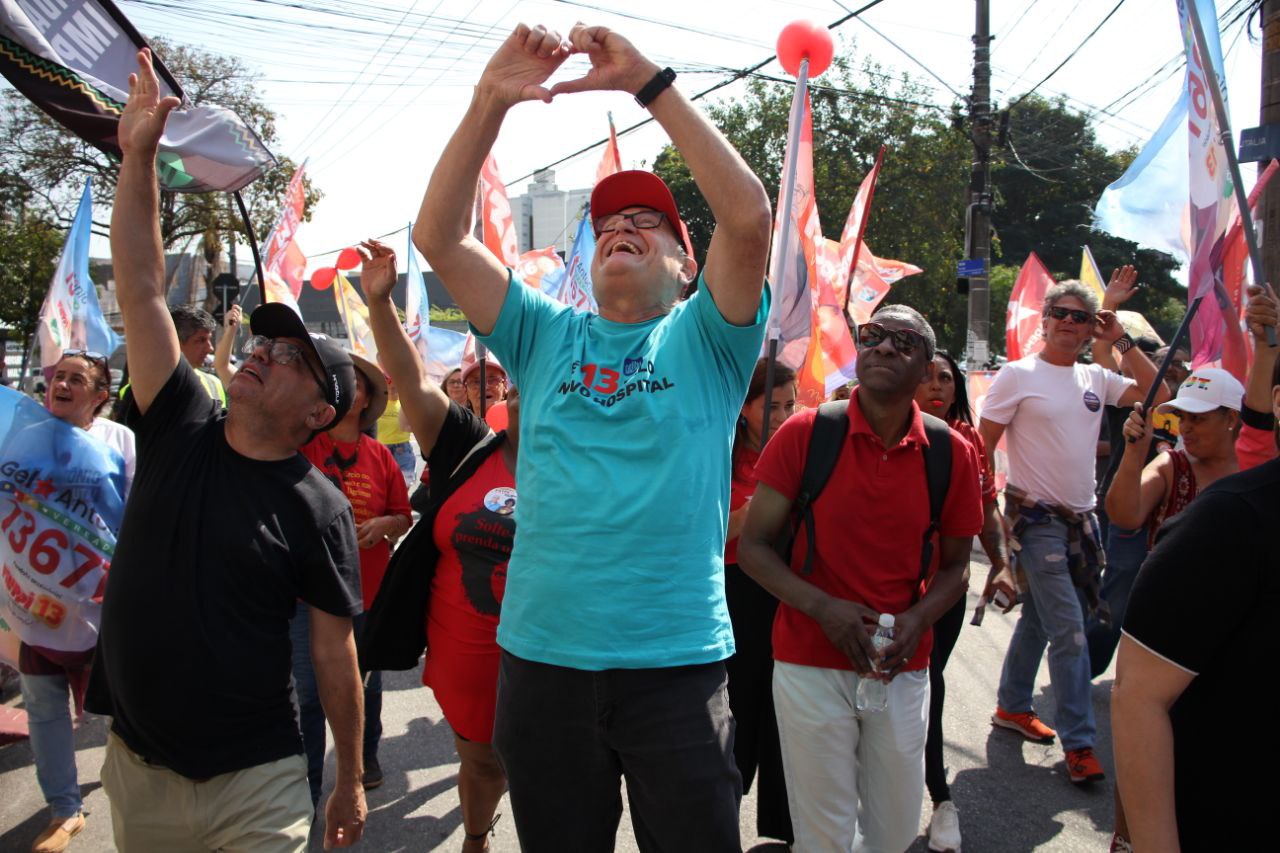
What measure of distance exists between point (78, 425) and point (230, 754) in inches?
82.3

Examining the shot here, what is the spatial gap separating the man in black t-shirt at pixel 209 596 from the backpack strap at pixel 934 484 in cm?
163

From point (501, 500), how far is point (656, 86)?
1.47m

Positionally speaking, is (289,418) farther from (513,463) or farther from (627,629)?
(627,629)

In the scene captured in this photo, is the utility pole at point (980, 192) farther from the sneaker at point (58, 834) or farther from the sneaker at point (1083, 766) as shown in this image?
the sneaker at point (58, 834)

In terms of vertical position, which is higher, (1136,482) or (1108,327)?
(1108,327)

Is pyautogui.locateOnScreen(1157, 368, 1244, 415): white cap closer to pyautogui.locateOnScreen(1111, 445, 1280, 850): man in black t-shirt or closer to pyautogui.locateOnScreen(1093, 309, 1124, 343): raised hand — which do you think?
pyautogui.locateOnScreen(1093, 309, 1124, 343): raised hand

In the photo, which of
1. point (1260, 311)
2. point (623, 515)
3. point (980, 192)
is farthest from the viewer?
point (980, 192)

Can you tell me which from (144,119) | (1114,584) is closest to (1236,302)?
(1114,584)

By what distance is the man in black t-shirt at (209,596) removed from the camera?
7.32 ft

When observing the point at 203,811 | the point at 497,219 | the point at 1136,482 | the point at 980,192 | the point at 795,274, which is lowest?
the point at 203,811

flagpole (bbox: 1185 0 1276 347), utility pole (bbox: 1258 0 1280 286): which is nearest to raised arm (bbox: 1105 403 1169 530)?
flagpole (bbox: 1185 0 1276 347)

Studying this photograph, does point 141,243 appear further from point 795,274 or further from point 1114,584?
point 1114,584

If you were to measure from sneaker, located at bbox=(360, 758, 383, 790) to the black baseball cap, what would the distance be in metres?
2.02

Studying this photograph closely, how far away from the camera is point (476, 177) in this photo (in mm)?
2068
